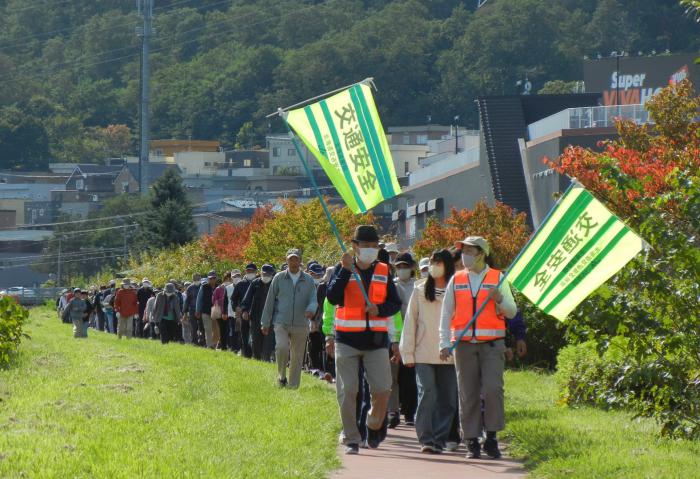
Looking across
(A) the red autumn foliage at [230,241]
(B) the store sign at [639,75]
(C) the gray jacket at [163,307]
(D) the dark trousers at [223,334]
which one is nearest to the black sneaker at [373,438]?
(D) the dark trousers at [223,334]

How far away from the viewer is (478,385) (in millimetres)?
13820

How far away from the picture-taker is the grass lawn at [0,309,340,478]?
38.6 feet

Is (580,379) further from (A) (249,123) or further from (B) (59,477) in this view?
(A) (249,123)

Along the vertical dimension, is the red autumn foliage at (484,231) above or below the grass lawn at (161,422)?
above

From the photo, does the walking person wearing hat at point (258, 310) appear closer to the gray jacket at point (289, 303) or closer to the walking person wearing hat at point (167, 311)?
the gray jacket at point (289, 303)

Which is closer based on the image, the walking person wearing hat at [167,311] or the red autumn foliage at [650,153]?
the red autumn foliage at [650,153]

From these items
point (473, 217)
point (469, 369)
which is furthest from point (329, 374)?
point (473, 217)

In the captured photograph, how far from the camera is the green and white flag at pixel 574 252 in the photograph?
39.0 ft

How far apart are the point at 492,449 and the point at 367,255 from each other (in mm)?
1977

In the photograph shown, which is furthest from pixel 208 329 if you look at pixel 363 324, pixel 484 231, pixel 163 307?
pixel 363 324

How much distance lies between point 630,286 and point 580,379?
129 inches

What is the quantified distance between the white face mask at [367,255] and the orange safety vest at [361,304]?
0.37ft

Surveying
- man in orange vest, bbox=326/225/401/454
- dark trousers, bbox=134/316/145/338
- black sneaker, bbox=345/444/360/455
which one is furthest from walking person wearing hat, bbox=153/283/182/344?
black sneaker, bbox=345/444/360/455

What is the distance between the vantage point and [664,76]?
6606cm
